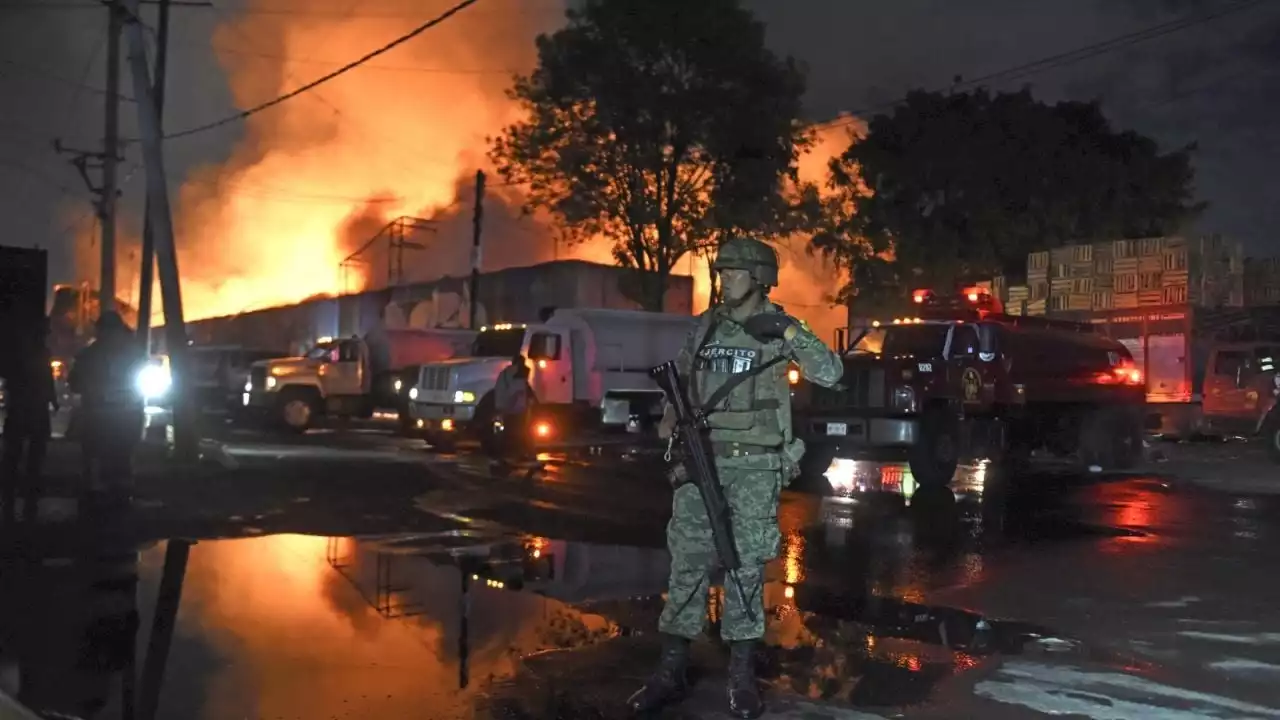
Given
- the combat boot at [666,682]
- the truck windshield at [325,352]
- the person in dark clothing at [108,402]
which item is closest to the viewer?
the combat boot at [666,682]

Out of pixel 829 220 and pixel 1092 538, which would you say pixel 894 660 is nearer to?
pixel 1092 538

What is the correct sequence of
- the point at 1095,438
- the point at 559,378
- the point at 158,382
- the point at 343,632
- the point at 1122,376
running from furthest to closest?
the point at 158,382 < the point at 559,378 < the point at 1122,376 < the point at 1095,438 < the point at 343,632

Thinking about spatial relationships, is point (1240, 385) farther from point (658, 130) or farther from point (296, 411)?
point (296, 411)

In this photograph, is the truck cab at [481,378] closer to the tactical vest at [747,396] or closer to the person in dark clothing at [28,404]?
the person in dark clothing at [28,404]

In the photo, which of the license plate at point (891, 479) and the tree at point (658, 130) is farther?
the tree at point (658, 130)

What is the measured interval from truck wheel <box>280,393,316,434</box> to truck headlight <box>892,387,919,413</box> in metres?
14.0

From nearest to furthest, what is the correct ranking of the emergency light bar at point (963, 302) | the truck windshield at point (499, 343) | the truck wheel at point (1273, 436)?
the emergency light bar at point (963, 302) < the truck wheel at point (1273, 436) < the truck windshield at point (499, 343)

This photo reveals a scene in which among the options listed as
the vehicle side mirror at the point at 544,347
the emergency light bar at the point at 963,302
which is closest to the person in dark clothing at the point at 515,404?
the vehicle side mirror at the point at 544,347

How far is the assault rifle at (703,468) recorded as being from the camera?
4.92 meters

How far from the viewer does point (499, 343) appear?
21156 millimetres

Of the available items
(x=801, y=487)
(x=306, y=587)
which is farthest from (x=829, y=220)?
(x=306, y=587)

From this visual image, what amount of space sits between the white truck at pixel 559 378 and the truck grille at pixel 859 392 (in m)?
6.62

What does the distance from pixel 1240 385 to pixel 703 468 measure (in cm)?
1898

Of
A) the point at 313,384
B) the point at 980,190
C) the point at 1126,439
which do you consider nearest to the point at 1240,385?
the point at 1126,439
